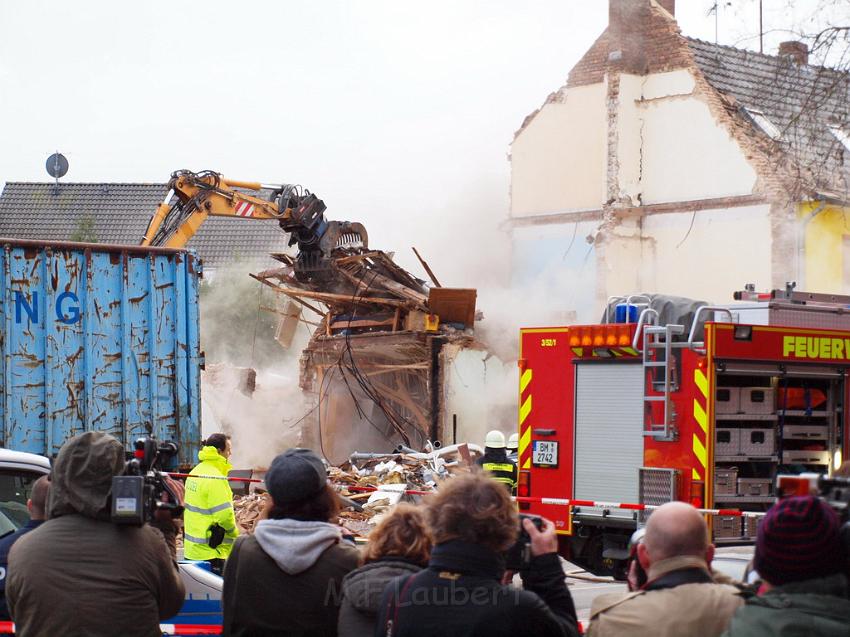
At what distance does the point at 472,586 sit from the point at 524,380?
7.42 metres

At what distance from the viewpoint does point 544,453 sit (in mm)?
10469

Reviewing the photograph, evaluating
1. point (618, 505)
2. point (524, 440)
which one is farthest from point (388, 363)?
point (618, 505)

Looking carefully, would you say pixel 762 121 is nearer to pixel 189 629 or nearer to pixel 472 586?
pixel 189 629

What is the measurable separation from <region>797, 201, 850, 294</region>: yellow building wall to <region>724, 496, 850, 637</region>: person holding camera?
21680 millimetres

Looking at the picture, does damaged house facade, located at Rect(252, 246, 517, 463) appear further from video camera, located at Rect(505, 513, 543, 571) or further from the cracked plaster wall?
video camera, located at Rect(505, 513, 543, 571)

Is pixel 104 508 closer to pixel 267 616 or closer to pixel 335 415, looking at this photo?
pixel 267 616

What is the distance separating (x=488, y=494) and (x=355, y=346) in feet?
52.6

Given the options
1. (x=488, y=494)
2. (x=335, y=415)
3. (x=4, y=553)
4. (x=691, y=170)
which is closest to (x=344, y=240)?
(x=335, y=415)

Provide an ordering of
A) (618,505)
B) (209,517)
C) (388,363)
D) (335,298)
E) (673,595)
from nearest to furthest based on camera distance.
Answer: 1. (673,595)
2. (209,517)
3. (618,505)
4. (335,298)
5. (388,363)

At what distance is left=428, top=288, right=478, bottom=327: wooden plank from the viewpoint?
61.3 ft

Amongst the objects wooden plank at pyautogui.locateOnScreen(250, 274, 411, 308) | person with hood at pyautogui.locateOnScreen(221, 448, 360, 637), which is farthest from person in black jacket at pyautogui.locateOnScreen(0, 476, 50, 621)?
wooden plank at pyautogui.locateOnScreen(250, 274, 411, 308)

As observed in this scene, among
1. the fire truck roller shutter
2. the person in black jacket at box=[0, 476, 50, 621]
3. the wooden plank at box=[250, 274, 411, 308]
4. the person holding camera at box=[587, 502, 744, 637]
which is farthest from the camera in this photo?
the wooden plank at box=[250, 274, 411, 308]

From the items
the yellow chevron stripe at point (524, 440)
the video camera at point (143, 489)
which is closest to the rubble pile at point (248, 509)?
the yellow chevron stripe at point (524, 440)

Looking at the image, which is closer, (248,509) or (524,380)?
(524,380)
